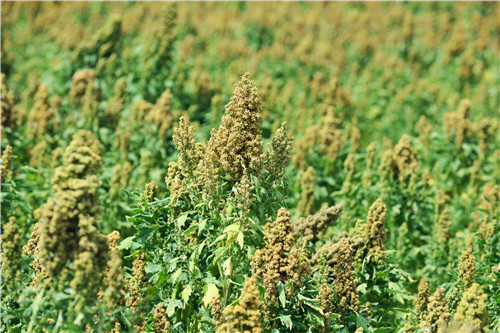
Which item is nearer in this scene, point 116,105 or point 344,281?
point 344,281

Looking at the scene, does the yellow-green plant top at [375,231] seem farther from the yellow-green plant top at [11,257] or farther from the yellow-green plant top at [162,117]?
the yellow-green plant top at [162,117]

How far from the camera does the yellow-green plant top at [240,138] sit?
16.3ft

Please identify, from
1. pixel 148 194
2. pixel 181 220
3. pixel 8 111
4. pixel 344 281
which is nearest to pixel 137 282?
Result: pixel 181 220

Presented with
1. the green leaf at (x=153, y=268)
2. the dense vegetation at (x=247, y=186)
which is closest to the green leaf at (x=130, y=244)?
the dense vegetation at (x=247, y=186)

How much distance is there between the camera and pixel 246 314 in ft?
14.2

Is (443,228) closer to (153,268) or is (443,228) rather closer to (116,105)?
(153,268)

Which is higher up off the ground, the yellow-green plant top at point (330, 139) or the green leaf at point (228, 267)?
the green leaf at point (228, 267)

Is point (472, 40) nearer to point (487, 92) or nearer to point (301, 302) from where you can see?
point (487, 92)

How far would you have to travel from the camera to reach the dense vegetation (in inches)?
181

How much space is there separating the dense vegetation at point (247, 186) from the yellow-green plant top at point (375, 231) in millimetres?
17

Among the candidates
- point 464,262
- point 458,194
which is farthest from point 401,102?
point 464,262

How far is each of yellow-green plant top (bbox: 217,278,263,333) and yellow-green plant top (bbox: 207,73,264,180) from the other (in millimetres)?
1009

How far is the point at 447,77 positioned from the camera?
15352mm

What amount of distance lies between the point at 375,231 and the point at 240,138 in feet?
6.02
